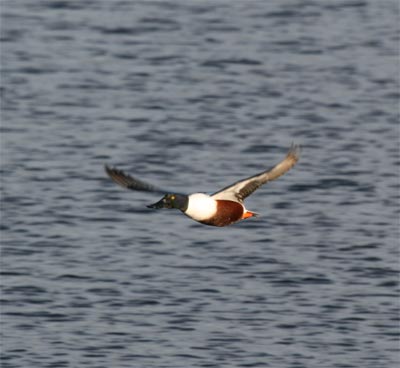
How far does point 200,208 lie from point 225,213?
1.15 ft

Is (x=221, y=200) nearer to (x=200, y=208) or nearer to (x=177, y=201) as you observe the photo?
(x=200, y=208)

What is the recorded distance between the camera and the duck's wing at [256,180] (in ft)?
63.8

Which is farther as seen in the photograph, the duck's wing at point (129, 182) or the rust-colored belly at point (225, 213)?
the rust-colored belly at point (225, 213)

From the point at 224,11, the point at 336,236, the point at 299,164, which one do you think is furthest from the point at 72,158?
the point at 224,11

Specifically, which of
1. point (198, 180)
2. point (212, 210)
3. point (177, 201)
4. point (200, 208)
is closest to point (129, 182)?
point (177, 201)

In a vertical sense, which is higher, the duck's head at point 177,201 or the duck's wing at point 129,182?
the duck's wing at point 129,182

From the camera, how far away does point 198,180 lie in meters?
33.8

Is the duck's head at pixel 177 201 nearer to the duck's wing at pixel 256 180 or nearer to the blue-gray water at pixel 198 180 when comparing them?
the duck's wing at pixel 256 180

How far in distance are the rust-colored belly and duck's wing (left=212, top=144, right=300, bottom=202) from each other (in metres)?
0.08

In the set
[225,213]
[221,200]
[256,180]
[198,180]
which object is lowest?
[198,180]

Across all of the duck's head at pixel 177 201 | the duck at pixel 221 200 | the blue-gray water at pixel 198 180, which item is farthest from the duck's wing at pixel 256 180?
the blue-gray water at pixel 198 180

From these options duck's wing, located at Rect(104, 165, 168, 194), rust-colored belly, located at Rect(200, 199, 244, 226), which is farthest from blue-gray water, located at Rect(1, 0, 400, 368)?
duck's wing, located at Rect(104, 165, 168, 194)

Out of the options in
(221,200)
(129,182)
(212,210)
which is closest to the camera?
(129,182)

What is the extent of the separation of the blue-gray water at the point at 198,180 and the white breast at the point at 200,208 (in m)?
4.74
